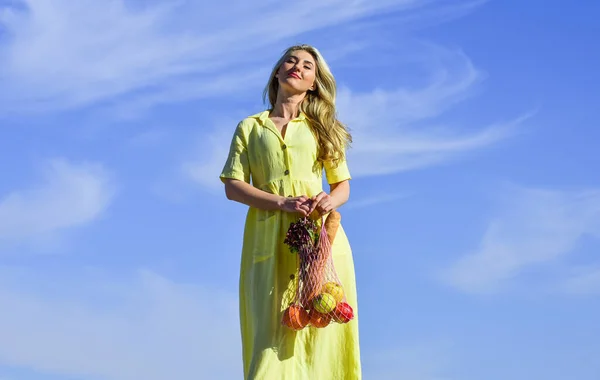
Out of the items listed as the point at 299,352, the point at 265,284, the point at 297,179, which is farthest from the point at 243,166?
the point at 299,352

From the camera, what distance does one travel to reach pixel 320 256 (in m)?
7.54

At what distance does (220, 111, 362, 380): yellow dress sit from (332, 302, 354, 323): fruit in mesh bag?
12.9 inches

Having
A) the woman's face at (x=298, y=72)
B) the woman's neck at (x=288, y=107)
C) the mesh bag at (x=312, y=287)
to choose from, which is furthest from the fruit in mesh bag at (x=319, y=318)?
the woman's face at (x=298, y=72)

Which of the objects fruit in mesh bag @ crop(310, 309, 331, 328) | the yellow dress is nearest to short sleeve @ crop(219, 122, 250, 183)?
the yellow dress

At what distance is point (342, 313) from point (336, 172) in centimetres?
117

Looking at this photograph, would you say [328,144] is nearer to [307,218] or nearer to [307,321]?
[307,218]

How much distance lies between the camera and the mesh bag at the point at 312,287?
7434mm

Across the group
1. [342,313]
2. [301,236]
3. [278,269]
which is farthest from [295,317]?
[301,236]

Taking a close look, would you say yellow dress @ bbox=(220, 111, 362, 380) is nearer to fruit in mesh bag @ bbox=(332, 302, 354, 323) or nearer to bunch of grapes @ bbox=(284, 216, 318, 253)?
bunch of grapes @ bbox=(284, 216, 318, 253)

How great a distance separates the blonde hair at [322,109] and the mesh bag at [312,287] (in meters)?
0.73

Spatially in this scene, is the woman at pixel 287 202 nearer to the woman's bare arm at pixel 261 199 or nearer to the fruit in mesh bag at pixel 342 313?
the woman's bare arm at pixel 261 199

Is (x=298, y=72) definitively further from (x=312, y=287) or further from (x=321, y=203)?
(x=312, y=287)

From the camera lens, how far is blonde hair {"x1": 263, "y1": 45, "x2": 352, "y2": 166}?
805 cm

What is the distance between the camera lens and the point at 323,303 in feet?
24.3
